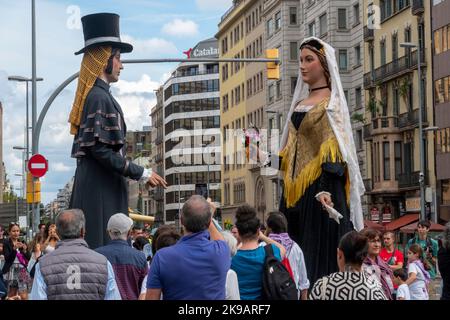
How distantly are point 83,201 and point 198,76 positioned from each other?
461ft

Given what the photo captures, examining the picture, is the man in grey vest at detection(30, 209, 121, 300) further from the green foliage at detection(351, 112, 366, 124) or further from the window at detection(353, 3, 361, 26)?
the window at detection(353, 3, 361, 26)

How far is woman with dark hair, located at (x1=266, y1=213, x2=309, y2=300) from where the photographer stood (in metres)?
8.89

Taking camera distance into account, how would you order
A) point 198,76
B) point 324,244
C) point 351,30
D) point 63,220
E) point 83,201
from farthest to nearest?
point 198,76, point 351,30, point 324,244, point 83,201, point 63,220

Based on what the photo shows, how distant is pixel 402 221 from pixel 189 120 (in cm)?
8594

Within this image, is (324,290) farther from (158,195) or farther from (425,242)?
(158,195)

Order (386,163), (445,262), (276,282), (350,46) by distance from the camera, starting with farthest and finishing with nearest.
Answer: (350,46) → (386,163) → (445,262) → (276,282)

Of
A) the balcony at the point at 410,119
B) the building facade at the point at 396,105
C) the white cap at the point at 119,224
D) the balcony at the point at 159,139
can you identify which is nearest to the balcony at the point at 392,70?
the building facade at the point at 396,105

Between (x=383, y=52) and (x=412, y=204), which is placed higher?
(x=383, y=52)

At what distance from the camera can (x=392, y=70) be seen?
65125 mm

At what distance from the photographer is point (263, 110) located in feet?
318

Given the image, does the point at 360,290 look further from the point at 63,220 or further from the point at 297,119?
the point at 297,119

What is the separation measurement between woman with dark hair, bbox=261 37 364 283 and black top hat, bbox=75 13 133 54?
180 cm

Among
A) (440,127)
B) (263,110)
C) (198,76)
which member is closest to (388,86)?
(440,127)

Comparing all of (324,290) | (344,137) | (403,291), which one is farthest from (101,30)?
(403,291)
